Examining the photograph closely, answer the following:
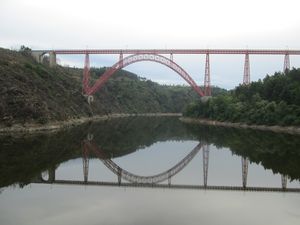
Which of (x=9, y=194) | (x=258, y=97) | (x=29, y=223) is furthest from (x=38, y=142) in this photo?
(x=258, y=97)

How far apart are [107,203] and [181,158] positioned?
684 inches

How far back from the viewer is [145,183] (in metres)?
23.1

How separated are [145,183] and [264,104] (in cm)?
4688

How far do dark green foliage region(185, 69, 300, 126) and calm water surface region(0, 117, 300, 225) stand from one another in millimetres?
19767

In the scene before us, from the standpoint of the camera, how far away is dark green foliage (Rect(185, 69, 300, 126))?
59675 millimetres

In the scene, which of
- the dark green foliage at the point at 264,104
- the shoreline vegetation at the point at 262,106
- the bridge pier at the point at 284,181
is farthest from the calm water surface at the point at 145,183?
the dark green foliage at the point at 264,104

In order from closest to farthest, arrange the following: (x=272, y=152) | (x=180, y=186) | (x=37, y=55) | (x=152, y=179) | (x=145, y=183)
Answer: (x=180, y=186) < (x=145, y=183) < (x=152, y=179) < (x=272, y=152) < (x=37, y=55)

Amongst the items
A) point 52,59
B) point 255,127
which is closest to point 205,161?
point 255,127

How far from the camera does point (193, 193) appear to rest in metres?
20.5

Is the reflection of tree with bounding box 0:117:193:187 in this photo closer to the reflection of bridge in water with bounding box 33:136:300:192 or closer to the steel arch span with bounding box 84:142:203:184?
the reflection of bridge in water with bounding box 33:136:300:192

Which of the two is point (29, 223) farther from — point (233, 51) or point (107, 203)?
point (233, 51)

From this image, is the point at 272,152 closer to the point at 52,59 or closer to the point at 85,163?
the point at 85,163

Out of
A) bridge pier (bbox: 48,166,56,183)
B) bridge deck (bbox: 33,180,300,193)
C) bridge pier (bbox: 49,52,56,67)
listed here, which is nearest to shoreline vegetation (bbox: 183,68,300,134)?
bridge pier (bbox: 49,52,56,67)

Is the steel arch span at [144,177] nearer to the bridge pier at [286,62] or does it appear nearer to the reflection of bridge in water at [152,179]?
the reflection of bridge in water at [152,179]
